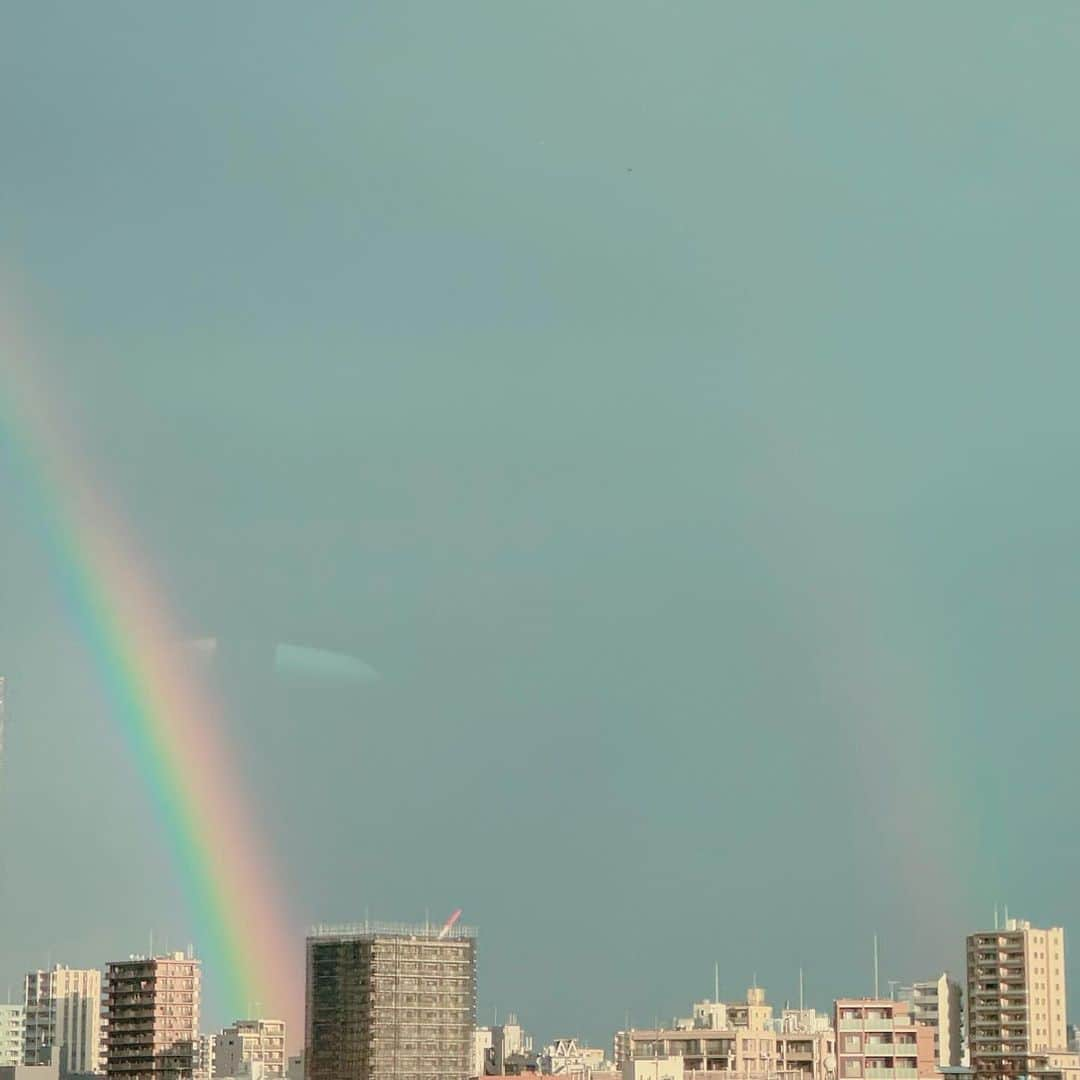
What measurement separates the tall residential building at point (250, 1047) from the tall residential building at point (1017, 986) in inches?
1622

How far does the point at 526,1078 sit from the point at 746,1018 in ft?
66.8

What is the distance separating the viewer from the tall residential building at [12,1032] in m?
166

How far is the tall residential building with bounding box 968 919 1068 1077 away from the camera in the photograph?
116938 mm

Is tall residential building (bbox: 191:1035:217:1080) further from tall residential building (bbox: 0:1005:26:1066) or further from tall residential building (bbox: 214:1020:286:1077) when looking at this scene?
tall residential building (bbox: 0:1005:26:1066)

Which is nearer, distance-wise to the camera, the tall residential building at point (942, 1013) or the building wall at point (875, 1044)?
the building wall at point (875, 1044)

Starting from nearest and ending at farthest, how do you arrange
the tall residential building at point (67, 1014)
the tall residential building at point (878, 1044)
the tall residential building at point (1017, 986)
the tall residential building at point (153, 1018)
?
the tall residential building at point (878, 1044), the tall residential building at point (1017, 986), the tall residential building at point (153, 1018), the tall residential building at point (67, 1014)

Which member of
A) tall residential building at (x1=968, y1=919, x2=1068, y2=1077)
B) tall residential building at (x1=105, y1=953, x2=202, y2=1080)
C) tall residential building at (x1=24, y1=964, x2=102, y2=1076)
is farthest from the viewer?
tall residential building at (x1=24, y1=964, x2=102, y2=1076)

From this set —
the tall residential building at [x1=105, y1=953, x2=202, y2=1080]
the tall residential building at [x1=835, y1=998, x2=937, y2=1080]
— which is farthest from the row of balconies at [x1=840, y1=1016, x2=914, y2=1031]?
the tall residential building at [x1=105, y1=953, x2=202, y2=1080]

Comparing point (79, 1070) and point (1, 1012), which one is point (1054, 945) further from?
point (1, 1012)

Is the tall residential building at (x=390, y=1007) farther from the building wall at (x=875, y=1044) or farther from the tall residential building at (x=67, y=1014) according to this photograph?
the tall residential building at (x=67, y=1014)

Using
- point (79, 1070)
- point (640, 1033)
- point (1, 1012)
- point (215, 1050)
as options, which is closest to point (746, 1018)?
point (640, 1033)

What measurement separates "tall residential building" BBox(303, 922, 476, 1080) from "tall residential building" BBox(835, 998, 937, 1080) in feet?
56.8

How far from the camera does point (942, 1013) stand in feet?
422

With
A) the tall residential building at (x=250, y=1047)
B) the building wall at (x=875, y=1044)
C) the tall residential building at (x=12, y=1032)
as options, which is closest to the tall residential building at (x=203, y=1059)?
the tall residential building at (x=250, y=1047)
